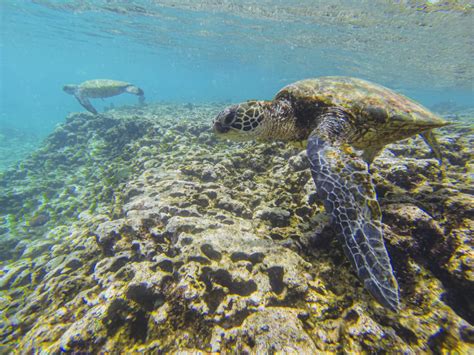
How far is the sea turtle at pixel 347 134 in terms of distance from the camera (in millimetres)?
1632

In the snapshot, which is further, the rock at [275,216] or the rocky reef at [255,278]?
the rock at [275,216]

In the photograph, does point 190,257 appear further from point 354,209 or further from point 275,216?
point 354,209

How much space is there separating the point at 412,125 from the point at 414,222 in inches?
48.4

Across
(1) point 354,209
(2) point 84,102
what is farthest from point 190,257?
(2) point 84,102

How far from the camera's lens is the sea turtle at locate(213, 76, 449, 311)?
1.63 metres

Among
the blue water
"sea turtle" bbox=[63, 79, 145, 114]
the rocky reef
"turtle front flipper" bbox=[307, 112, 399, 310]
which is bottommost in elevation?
"sea turtle" bbox=[63, 79, 145, 114]

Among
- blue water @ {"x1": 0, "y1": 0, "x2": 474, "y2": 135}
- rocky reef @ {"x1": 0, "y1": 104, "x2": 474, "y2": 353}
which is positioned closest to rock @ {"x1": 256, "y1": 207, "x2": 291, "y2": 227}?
rocky reef @ {"x1": 0, "y1": 104, "x2": 474, "y2": 353}

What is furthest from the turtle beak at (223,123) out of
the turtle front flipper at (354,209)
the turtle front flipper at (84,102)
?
the turtle front flipper at (84,102)

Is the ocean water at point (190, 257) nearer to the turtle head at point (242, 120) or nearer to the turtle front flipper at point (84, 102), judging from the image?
the turtle head at point (242, 120)

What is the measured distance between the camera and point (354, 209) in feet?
5.84

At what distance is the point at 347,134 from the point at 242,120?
1.23m

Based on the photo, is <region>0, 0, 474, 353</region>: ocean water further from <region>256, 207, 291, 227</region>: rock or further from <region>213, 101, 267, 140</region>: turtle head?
<region>213, 101, 267, 140</region>: turtle head

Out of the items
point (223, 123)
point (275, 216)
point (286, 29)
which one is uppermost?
point (286, 29)

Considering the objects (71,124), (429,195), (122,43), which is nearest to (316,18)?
(71,124)
